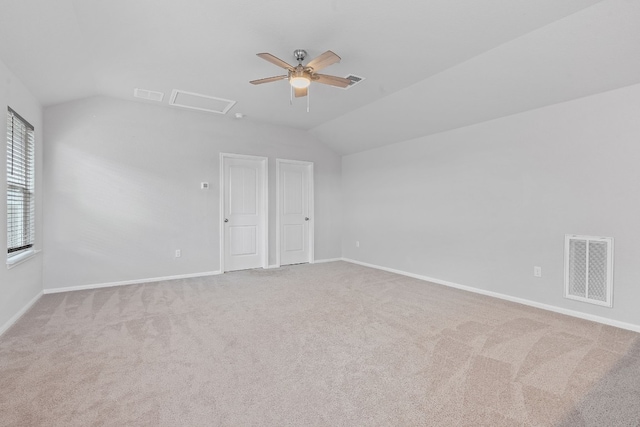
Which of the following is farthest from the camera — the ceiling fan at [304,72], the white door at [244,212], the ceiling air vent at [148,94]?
the white door at [244,212]

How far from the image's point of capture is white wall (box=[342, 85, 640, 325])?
9.64ft

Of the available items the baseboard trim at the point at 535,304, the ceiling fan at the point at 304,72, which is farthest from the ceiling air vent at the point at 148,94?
the baseboard trim at the point at 535,304

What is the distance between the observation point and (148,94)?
4.19 m

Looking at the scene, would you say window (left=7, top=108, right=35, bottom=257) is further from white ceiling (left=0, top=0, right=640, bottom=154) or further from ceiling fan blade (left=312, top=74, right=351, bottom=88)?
ceiling fan blade (left=312, top=74, right=351, bottom=88)

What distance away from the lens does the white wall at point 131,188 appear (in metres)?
4.11

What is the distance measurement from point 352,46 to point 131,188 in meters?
3.77

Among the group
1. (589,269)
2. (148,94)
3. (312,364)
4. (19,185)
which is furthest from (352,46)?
(19,185)

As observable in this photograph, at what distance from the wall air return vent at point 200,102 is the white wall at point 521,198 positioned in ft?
8.70

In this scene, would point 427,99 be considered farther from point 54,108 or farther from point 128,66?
point 54,108

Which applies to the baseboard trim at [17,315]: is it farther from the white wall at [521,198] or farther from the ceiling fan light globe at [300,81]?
the white wall at [521,198]

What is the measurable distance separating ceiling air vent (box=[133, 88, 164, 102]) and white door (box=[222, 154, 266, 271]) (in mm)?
1314

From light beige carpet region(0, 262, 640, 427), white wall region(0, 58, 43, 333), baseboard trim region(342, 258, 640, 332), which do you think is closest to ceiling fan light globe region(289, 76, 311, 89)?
light beige carpet region(0, 262, 640, 427)

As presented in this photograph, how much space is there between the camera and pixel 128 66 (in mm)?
3344

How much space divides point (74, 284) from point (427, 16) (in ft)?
17.5
